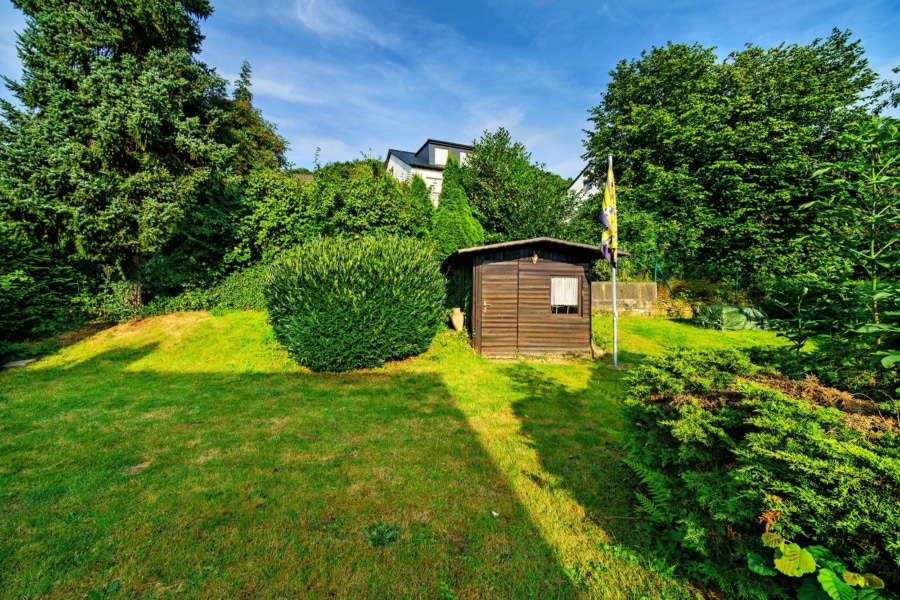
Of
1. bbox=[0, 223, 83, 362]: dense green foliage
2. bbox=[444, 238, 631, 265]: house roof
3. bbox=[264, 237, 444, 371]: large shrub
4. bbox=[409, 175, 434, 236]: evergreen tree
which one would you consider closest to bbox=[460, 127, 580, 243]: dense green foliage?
bbox=[409, 175, 434, 236]: evergreen tree

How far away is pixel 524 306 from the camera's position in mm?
9398

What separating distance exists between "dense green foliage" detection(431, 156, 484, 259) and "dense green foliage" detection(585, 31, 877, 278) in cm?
746

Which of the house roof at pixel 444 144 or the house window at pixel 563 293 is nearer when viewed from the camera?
the house window at pixel 563 293

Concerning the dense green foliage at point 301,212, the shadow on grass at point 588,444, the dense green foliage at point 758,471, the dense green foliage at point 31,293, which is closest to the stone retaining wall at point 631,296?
the shadow on grass at point 588,444

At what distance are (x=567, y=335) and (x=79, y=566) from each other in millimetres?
9285

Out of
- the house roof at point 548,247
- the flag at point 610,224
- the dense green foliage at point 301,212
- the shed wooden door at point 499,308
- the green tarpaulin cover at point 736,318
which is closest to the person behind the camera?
the flag at point 610,224

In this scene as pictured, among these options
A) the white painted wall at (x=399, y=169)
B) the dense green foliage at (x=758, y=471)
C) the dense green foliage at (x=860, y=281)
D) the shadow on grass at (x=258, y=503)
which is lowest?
the shadow on grass at (x=258, y=503)

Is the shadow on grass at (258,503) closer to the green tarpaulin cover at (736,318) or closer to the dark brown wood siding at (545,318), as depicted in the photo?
the dark brown wood siding at (545,318)

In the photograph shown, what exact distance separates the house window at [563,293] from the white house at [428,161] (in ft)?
59.7

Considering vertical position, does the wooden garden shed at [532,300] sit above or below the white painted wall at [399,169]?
below

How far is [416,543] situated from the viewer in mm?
2568

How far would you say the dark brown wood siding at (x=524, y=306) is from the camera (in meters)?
9.30

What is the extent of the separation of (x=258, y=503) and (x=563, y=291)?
8390 mm

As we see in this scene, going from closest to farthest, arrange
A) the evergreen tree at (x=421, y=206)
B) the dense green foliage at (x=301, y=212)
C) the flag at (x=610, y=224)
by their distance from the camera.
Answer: the flag at (x=610, y=224) → the dense green foliage at (x=301, y=212) → the evergreen tree at (x=421, y=206)
